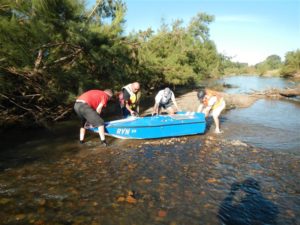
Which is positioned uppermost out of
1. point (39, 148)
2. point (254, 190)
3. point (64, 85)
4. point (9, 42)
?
point (9, 42)

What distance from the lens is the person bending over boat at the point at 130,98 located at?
10078mm

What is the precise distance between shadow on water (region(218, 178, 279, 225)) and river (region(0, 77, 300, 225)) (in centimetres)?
2

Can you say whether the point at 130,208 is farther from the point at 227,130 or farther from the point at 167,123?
the point at 227,130

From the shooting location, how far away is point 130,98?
33.9 ft

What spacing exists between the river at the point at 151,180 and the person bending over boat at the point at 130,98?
144 cm

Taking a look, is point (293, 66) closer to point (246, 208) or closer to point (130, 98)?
point (130, 98)

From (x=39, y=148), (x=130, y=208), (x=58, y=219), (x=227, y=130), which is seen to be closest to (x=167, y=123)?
(x=227, y=130)

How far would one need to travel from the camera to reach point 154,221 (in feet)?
15.8

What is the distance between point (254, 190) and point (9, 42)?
6507mm

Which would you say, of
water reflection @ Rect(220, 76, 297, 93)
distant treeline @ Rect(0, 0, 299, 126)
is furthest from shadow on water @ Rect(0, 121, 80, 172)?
water reflection @ Rect(220, 76, 297, 93)

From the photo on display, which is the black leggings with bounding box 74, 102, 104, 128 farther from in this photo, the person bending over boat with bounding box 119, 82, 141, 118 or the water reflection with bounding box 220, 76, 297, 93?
the water reflection with bounding box 220, 76, 297, 93

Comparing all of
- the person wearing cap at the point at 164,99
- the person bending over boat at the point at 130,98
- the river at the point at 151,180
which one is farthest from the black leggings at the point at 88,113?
the person wearing cap at the point at 164,99

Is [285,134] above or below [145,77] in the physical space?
below

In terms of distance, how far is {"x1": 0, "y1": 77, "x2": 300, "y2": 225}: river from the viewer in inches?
198
